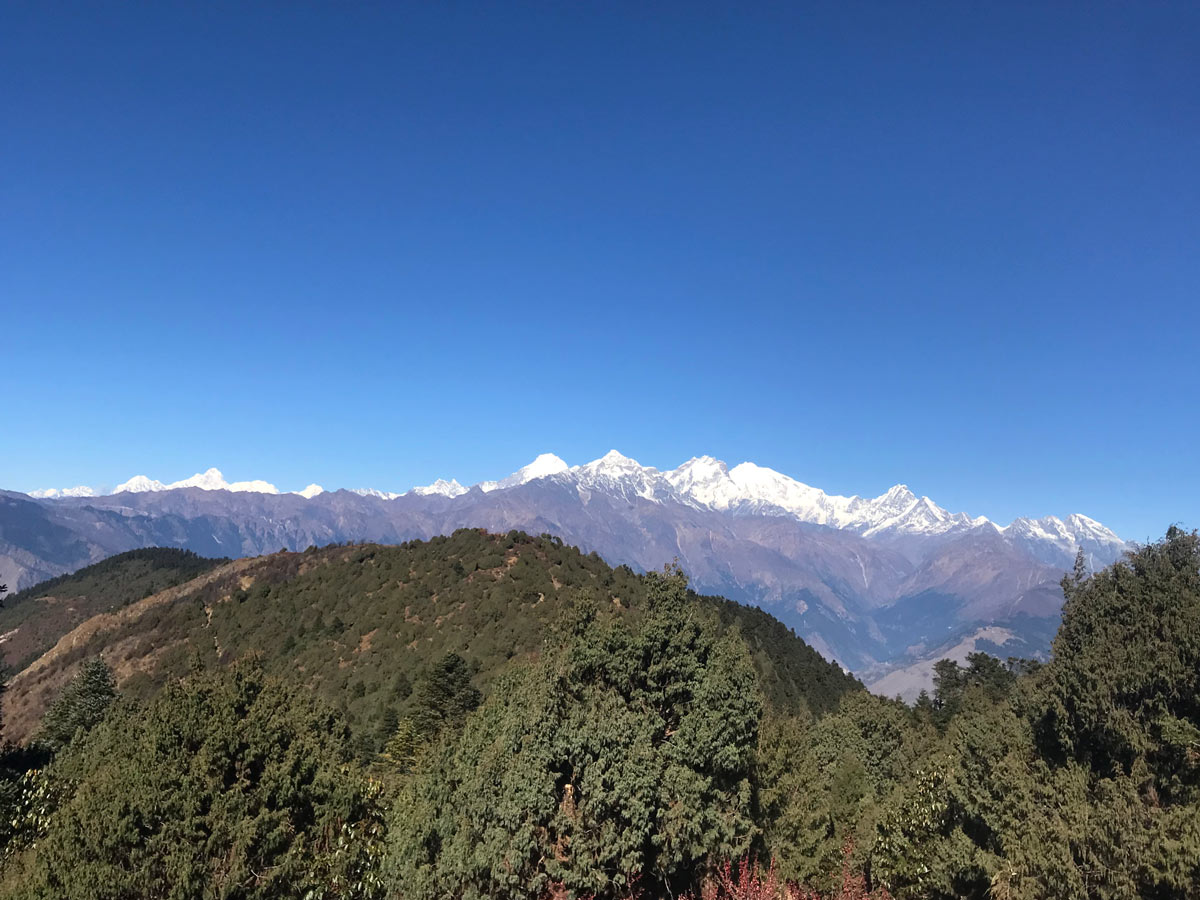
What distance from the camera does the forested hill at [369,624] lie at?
73562 mm

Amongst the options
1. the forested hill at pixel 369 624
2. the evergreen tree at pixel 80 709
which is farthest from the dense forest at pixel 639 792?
the forested hill at pixel 369 624

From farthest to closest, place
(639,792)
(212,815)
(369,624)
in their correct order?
(369,624) < (639,792) < (212,815)

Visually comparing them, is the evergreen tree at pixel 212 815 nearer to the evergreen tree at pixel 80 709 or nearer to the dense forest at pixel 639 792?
the dense forest at pixel 639 792

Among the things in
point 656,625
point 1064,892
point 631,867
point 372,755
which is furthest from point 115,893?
point 372,755

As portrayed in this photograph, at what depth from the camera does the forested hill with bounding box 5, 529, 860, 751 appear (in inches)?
2896

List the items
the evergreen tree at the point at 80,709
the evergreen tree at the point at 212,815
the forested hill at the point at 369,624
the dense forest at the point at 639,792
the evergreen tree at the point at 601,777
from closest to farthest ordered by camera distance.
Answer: the evergreen tree at the point at 212,815 → the dense forest at the point at 639,792 → the evergreen tree at the point at 601,777 → the evergreen tree at the point at 80,709 → the forested hill at the point at 369,624

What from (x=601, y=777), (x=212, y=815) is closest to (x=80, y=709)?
(x=212, y=815)

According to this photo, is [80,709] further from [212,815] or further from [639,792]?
[639,792]

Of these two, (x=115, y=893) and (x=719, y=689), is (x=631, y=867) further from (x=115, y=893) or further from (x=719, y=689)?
(x=115, y=893)

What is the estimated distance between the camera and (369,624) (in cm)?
8775

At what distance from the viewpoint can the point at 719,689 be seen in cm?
2169

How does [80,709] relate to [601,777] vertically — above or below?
below

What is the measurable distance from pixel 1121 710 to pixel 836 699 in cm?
10366

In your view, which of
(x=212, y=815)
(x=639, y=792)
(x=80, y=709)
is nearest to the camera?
(x=212, y=815)
